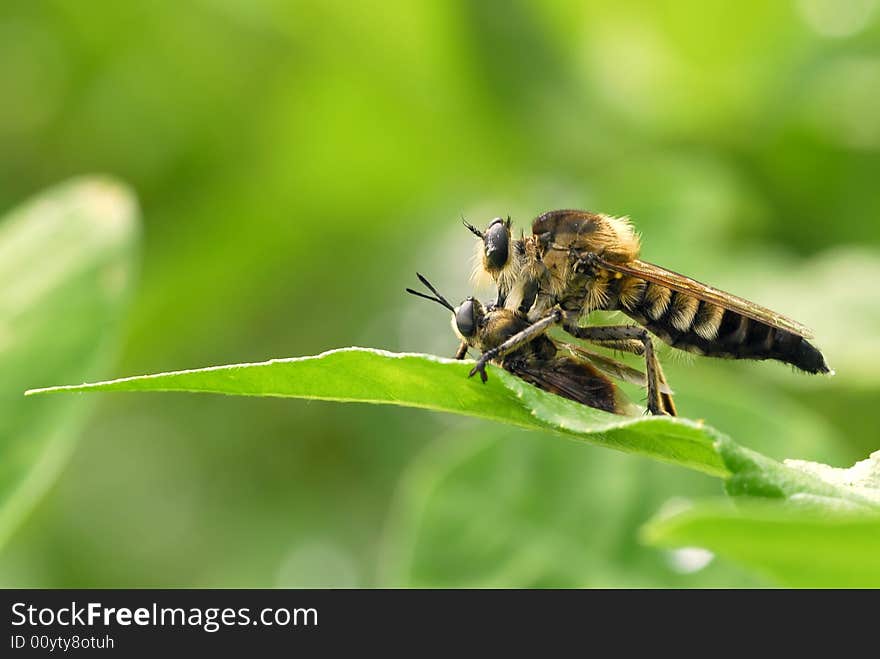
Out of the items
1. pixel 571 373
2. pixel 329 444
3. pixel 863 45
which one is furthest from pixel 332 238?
pixel 571 373

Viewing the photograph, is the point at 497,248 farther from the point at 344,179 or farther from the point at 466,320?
the point at 344,179

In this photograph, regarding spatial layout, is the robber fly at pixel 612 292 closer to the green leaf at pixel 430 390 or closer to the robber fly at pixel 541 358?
the robber fly at pixel 541 358

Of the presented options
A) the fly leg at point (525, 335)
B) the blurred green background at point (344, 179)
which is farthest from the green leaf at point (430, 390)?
the blurred green background at point (344, 179)

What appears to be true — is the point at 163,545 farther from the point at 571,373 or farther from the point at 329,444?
the point at 571,373

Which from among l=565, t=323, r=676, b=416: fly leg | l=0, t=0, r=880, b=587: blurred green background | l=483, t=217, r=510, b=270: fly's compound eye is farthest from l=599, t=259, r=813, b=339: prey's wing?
l=0, t=0, r=880, b=587: blurred green background

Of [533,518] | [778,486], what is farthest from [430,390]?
[533,518]

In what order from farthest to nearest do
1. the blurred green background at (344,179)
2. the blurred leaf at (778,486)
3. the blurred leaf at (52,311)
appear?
1. the blurred green background at (344,179)
2. the blurred leaf at (52,311)
3. the blurred leaf at (778,486)

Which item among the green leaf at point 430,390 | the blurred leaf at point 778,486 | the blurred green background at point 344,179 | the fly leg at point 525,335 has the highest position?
the blurred green background at point 344,179

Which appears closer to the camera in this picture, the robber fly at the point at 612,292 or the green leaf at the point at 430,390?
the green leaf at the point at 430,390
